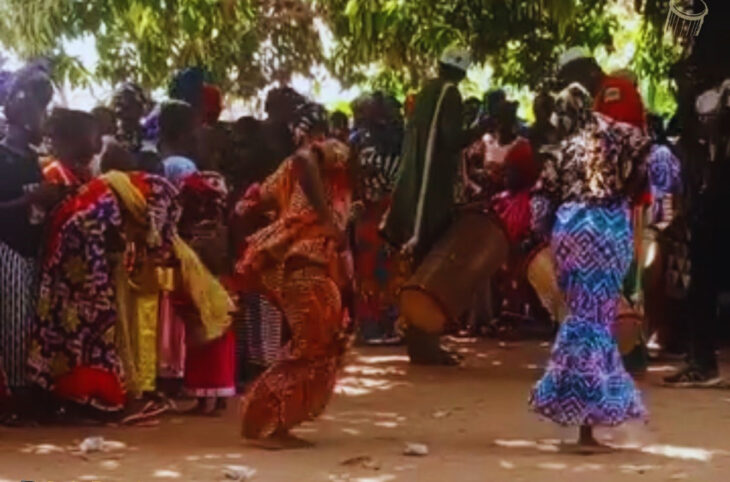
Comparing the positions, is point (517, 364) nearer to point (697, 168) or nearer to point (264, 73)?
point (697, 168)

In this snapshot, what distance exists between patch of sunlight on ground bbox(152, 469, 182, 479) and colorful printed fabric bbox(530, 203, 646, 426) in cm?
163

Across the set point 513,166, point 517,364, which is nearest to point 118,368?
point 517,364

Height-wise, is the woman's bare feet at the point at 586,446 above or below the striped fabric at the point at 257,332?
below

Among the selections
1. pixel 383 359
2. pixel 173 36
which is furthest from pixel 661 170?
pixel 173 36

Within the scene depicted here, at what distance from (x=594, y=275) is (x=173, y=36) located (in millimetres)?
7499

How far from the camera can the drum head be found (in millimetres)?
8812

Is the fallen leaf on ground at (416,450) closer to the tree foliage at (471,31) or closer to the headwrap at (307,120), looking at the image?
the headwrap at (307,120)

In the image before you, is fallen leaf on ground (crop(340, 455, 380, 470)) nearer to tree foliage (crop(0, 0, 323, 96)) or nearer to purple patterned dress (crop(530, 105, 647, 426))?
purple patterned dress (crop(530, 105, 647, 426))

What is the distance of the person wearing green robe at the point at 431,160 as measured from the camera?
9.02 meters

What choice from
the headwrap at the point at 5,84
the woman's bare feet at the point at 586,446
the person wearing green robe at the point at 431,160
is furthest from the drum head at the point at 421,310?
the headwrap at the point at 5,84

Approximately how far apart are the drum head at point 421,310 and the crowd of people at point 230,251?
69 millimetres

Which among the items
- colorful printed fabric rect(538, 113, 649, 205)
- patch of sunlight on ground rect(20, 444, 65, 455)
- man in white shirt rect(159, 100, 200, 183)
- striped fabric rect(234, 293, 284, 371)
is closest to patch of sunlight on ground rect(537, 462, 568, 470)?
colorful printed fabric rect(538, 113, 649, 205)

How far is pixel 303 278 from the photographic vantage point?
6215 mm

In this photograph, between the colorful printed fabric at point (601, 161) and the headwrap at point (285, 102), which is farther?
the headwrap at point (285, 102)
